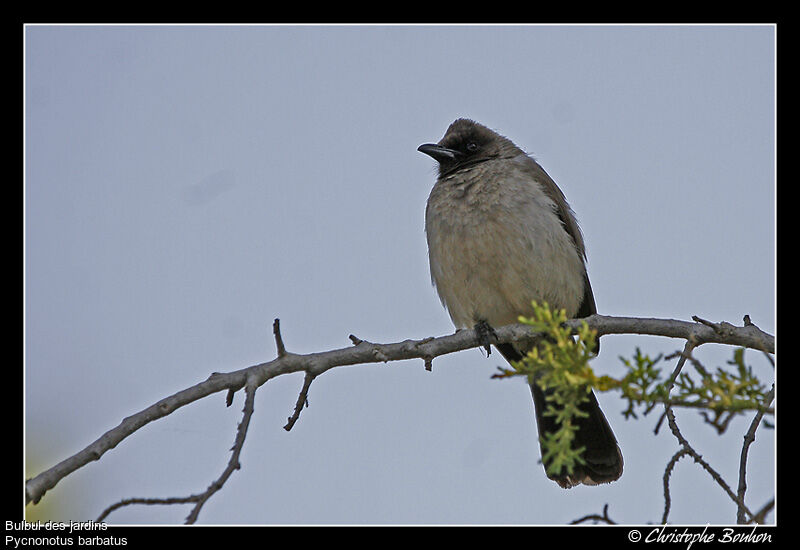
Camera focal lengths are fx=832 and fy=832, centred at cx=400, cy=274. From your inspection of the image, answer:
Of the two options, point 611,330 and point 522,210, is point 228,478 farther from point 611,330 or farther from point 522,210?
point 522,210

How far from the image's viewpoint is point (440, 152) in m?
6.51

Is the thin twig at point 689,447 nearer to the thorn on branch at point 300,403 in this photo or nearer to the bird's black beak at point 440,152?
the thorn on branch at point 300,403

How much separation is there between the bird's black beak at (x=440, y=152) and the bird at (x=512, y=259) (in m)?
0.34

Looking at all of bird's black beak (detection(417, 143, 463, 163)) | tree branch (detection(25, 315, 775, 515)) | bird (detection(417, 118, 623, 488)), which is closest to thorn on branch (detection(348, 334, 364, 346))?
tree branch (detection(25, 315, 775, 515))

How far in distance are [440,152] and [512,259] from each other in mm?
1400

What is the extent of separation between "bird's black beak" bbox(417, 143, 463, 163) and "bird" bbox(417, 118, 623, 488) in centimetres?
34

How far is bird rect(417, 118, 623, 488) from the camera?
5.46 meters

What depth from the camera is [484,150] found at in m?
6.50

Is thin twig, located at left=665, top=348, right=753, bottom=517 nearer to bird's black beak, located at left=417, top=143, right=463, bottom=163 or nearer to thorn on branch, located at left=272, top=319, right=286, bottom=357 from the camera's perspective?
thorn on branch, located at left=272, top=319, right=286, bottom=357

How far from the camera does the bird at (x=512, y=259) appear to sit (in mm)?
5465

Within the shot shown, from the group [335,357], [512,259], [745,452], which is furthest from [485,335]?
[745,452]

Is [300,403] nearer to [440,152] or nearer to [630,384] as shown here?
[630,384]

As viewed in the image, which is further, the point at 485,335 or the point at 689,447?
the point at 485,335
